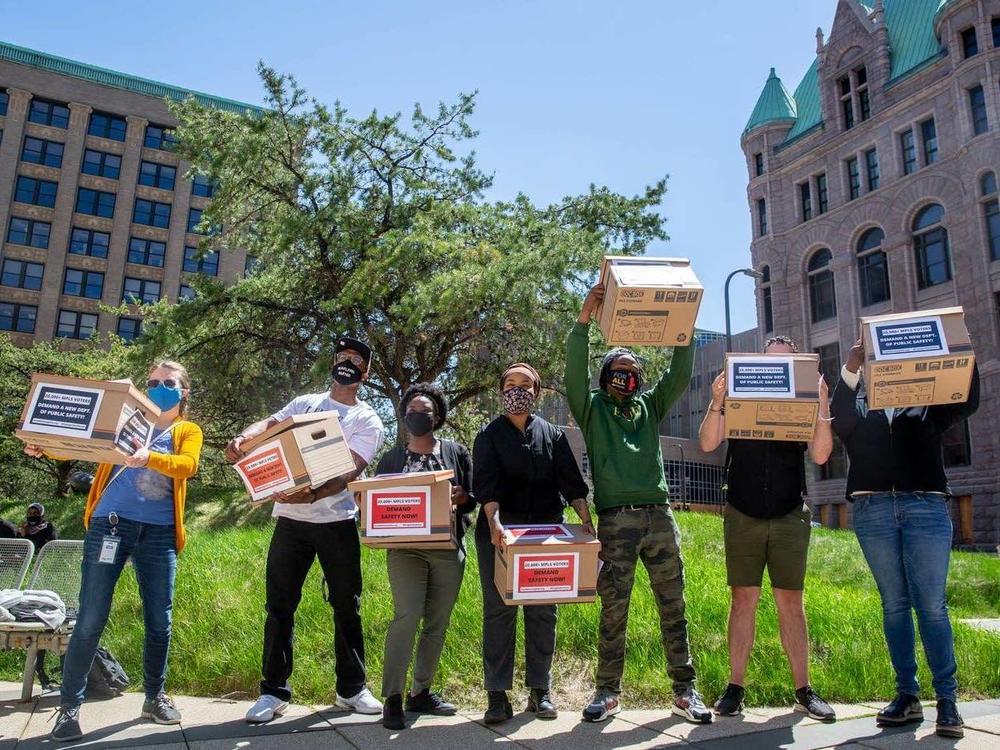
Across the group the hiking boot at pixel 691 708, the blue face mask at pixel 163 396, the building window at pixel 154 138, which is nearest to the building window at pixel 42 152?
the building window at pixel 154 138

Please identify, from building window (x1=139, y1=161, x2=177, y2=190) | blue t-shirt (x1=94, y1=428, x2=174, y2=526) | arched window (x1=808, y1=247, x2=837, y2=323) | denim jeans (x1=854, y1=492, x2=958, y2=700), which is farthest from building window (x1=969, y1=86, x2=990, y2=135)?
building window (x1=139, y1=161, x2=177, y2=190)

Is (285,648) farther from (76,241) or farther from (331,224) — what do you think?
(76,241)

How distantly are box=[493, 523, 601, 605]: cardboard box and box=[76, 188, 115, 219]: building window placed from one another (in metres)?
55.7

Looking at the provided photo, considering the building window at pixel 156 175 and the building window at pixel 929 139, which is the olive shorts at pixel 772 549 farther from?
the building window at pixel 156 175

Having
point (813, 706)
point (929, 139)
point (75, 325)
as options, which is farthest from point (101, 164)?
point (813, 706)

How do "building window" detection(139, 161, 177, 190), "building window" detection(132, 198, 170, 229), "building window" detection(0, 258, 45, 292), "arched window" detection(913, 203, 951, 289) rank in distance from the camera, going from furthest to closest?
1. "building window" detection(139, 161, 177, 190)
2. "building window" detection(132, 198, 170, 229)
3. "building window" detection(0, 258, 45, 292)
4. "arched window" detection(913, 203, 951, 289)

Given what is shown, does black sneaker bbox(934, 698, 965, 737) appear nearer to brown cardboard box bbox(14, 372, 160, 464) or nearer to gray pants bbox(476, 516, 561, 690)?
gray pants bbox(476, 516, 561, 690)

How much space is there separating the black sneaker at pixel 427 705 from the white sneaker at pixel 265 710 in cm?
77

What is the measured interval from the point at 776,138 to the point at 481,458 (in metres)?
42.9

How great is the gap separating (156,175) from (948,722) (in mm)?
58444

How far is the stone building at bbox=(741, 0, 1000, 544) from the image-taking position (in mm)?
30500

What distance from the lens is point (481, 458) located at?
446 centimetres

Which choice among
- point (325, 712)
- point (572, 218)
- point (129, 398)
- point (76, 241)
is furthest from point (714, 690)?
point (76, 241)

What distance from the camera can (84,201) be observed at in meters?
51.0
